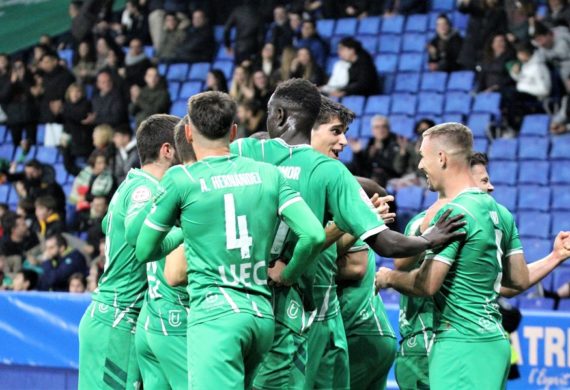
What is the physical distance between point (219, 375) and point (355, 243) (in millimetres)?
1474

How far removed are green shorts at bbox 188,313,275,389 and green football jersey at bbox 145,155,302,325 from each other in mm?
43

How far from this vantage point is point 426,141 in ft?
17.3

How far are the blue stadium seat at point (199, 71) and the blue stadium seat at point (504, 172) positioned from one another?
553cm

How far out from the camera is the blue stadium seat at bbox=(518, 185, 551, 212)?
12.1 meters

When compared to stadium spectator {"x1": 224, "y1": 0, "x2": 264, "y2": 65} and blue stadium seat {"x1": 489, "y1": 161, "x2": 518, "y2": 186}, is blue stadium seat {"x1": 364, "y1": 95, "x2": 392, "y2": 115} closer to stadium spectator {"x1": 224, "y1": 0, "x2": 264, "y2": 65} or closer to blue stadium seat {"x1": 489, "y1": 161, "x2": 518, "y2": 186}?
blue stadium seat {"x1": 489, "y1": 161, "x2": 518, "y2": 186}

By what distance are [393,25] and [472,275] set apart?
10938mm

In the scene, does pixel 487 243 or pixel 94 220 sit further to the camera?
pixel 94 220

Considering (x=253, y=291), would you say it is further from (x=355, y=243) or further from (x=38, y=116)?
(x=38, y=116)

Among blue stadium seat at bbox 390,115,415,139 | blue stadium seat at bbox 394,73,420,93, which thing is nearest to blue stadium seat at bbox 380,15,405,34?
blue stadium seat at bbox 394,73,420,93

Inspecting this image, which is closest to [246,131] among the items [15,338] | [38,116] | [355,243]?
[38,116]

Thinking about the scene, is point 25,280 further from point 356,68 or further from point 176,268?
point 176,268

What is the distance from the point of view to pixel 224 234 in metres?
4.57

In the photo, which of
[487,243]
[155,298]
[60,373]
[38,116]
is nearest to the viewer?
[487,243]

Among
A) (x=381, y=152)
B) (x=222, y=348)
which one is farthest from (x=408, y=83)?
(x=222, y=348)
